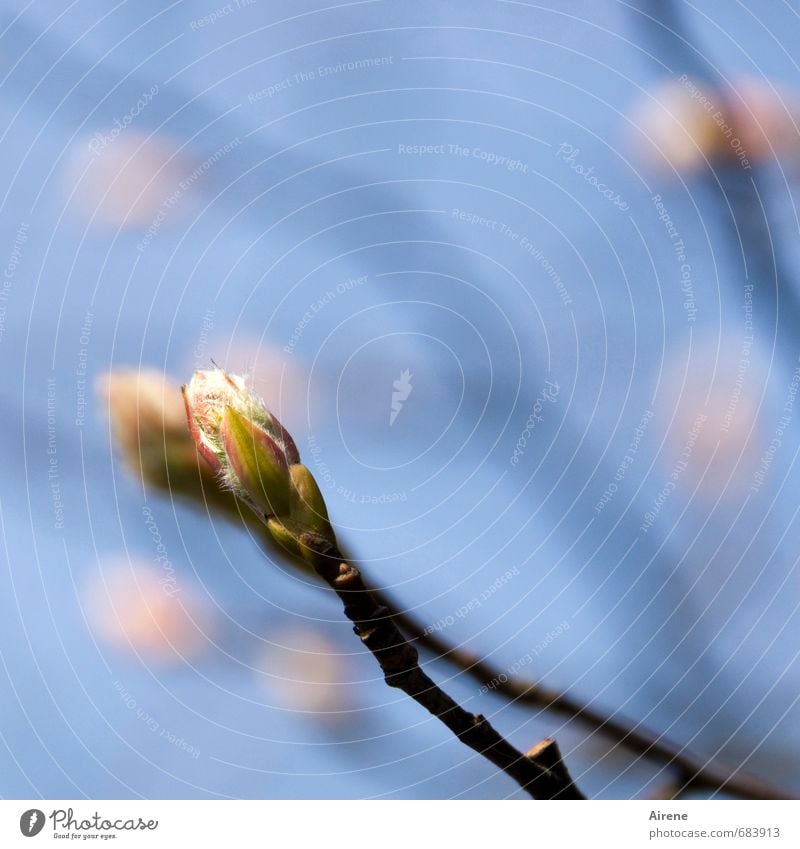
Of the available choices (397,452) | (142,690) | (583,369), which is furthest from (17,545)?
(583,369)

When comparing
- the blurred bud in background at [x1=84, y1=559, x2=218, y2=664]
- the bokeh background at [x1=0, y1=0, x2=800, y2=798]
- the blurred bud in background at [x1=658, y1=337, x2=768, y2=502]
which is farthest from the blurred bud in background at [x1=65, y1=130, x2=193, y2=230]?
the blurred bud in background at [x1=658, y1=337, x2=768, y2=502]

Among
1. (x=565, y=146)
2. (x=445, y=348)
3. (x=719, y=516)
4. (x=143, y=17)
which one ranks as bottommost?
(x=719, y=516)

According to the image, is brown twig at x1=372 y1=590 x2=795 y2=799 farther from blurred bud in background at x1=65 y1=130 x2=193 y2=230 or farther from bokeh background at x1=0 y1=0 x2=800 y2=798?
blurred bud in background at x1=65 y1=130 x2=193 y2=230

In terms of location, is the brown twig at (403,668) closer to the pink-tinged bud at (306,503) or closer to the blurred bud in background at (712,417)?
the pink-tinged bud at (306,503)

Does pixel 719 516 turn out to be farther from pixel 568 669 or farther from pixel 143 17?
pixel 143 17
